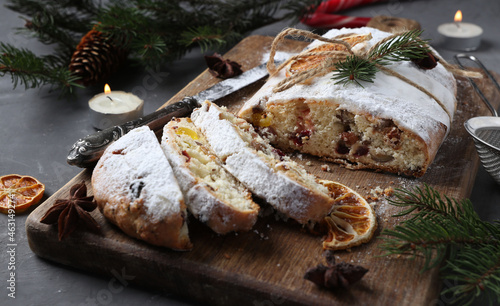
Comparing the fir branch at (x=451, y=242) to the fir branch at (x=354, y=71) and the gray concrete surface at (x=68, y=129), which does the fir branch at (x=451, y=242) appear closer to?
the gray concrete surface at (x=68, y=129)

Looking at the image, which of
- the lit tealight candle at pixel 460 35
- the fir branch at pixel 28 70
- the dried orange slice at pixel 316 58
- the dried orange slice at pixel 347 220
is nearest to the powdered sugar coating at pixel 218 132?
the dried orange slice at pixel 347 220

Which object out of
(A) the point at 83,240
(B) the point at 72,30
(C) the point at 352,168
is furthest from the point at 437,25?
(A) the point at 83,240

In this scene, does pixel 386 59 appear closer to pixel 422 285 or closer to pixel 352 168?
pixel 352 168

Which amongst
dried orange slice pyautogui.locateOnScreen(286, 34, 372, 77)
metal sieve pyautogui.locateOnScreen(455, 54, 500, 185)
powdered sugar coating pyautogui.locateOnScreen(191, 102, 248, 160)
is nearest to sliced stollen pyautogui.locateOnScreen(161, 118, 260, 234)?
powdered sugar coating pyautogui.locateOnScreen(191, 102, 248, 160)

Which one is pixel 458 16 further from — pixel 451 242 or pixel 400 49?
pixel 451 242

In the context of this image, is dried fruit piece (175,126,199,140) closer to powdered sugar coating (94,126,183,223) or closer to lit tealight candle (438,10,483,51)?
powdered sugar coating (94,126,183,223)

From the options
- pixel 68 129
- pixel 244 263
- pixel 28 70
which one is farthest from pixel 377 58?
pixel 28 70
